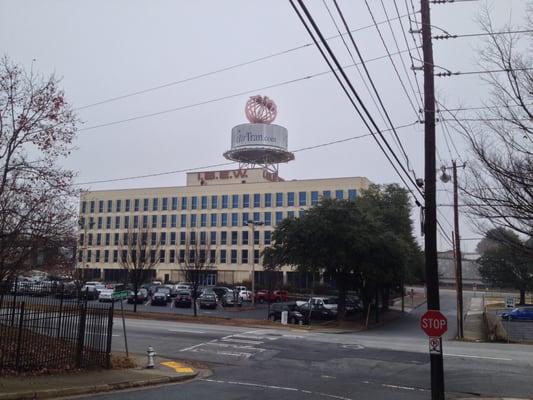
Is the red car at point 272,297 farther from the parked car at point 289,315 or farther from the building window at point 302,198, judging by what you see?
the building window at point 302,198

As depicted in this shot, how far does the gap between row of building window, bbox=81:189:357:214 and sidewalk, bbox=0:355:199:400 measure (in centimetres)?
6824

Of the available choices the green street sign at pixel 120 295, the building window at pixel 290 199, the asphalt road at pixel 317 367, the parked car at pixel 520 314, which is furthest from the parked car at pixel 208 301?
the building window at pixel 290 199

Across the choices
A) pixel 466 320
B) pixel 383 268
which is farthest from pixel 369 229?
pixel 466 320

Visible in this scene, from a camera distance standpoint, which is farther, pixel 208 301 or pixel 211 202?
pixel 211 202

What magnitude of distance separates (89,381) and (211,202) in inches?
3309

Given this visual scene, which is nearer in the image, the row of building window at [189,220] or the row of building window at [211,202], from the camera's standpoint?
the row of building window at [211,202]

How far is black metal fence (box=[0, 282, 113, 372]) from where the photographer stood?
14641 millimetres

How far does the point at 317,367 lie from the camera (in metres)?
19.5

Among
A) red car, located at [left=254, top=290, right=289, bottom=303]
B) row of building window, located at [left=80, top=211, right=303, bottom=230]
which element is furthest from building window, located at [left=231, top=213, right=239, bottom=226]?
red car, located at [left=254, top=290, right=289, bottom=303]

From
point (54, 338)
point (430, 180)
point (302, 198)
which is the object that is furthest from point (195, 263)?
point (302, 198)

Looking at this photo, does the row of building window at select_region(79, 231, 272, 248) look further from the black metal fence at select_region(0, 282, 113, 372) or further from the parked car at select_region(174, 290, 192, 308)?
the black metal fence at select_region(0, 282, 113, 372)

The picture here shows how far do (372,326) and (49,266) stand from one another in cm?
3251

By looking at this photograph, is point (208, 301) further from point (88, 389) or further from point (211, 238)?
point (211, 238)

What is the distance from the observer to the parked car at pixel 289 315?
40.5 metres
